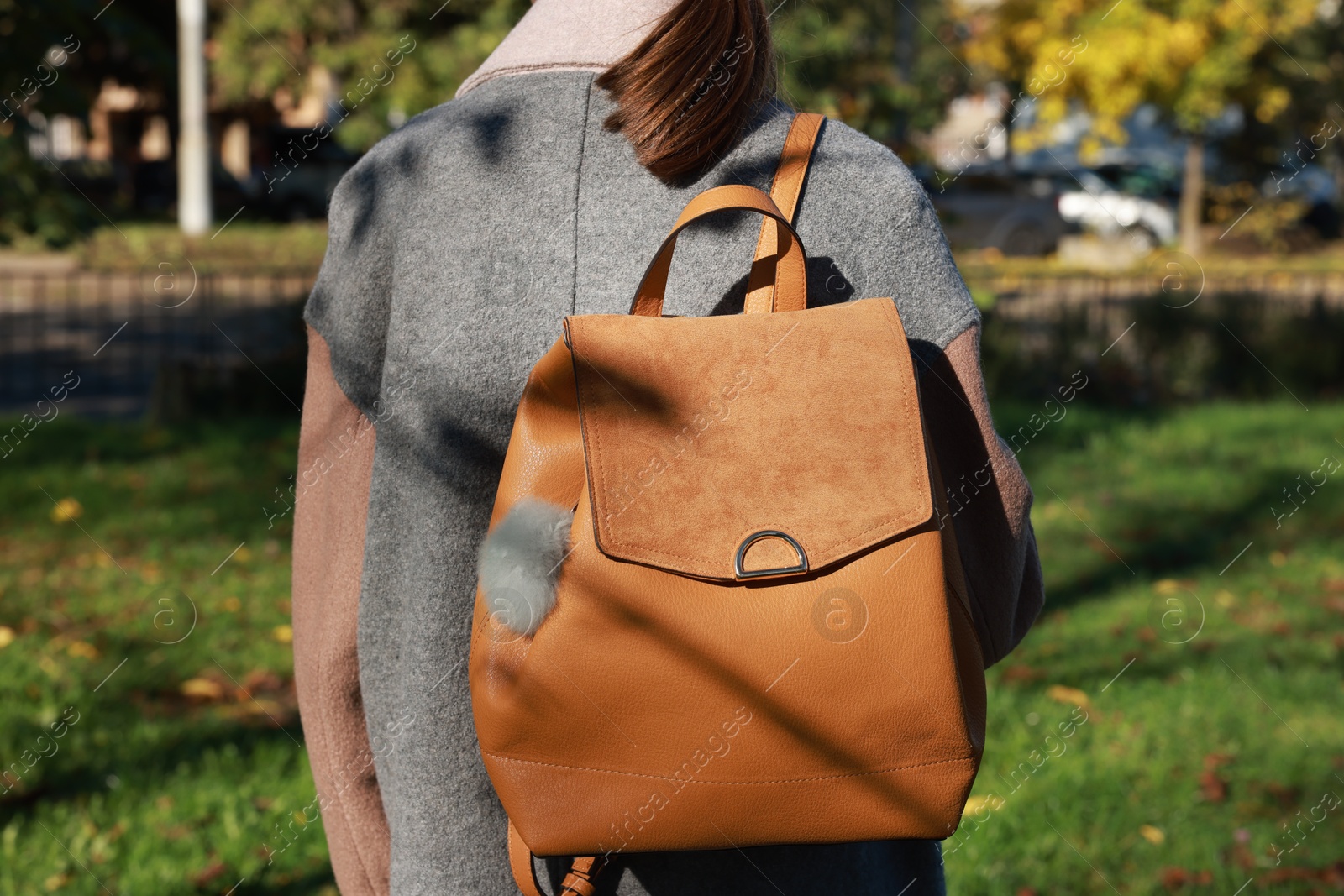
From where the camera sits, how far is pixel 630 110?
4.05ft

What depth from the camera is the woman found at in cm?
124

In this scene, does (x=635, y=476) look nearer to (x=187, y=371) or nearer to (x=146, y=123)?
(x=187, y=371)

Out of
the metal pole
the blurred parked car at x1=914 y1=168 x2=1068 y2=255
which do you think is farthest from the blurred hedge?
the metal pole

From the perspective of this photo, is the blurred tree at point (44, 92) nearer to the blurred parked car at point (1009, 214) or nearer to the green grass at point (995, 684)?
the green grass at point (995, 684)

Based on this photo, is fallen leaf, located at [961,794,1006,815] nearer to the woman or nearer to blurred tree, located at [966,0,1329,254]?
the woman

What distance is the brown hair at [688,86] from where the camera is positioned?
1.21 meters

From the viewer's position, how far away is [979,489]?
1273 mm

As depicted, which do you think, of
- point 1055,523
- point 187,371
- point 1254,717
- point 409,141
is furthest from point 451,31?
point 409,141

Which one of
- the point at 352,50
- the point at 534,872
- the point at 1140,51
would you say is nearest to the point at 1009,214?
the point at 1140,51

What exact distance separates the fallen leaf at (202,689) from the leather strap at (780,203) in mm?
3522

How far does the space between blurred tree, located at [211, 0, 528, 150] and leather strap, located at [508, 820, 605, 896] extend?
49.3 feet

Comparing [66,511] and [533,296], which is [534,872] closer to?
[533,296]

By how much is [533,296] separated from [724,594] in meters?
0.39

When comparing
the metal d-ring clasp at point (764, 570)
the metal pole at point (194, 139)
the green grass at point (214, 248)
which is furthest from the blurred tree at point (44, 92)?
the metal pole at point (194, 139)
